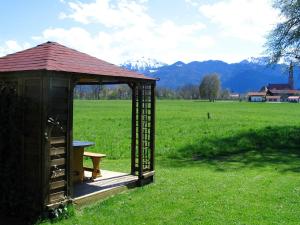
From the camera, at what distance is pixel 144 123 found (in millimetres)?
12047

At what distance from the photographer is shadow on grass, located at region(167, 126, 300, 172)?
1653 cm

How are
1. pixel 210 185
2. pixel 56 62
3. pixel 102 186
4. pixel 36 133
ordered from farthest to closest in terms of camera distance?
pixel 210 185 → pixel 102 186 → pixel 56 62 → pixel 36 133

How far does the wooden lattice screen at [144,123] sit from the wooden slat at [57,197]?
3239mm

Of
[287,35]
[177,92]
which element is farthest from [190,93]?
[287,35]

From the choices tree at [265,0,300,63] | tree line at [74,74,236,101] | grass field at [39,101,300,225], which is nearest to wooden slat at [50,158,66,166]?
grass field at [39,101,300,225]

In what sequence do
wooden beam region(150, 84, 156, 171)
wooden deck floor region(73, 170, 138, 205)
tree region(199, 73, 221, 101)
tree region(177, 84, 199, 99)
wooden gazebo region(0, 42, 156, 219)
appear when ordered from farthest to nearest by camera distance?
tree region(177, 84, 199, 99), tree region(199, 73, 221, 101), wooden beam region(150, 84, 156, 171), wooden deck floor region(73, 170, 138, 205), wooden gazebo region(0, 42, 156, 219)

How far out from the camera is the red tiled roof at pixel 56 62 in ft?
28.0

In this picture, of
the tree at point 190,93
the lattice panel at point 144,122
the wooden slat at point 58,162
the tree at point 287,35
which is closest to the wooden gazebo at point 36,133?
the wooden slat at point 58,162

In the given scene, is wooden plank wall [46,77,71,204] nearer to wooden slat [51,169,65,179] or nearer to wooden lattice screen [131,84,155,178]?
wooden slat [51,169,65,179]

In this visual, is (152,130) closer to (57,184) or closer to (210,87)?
(57,184)

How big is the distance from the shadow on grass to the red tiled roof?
693 cm

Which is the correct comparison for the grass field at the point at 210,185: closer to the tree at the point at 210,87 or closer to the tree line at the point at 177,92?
the tree line at the point at 177,92

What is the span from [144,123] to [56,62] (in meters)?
4.04

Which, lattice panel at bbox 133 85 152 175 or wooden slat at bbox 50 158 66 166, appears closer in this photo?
wooden slat at bbox 50 158 66 166
